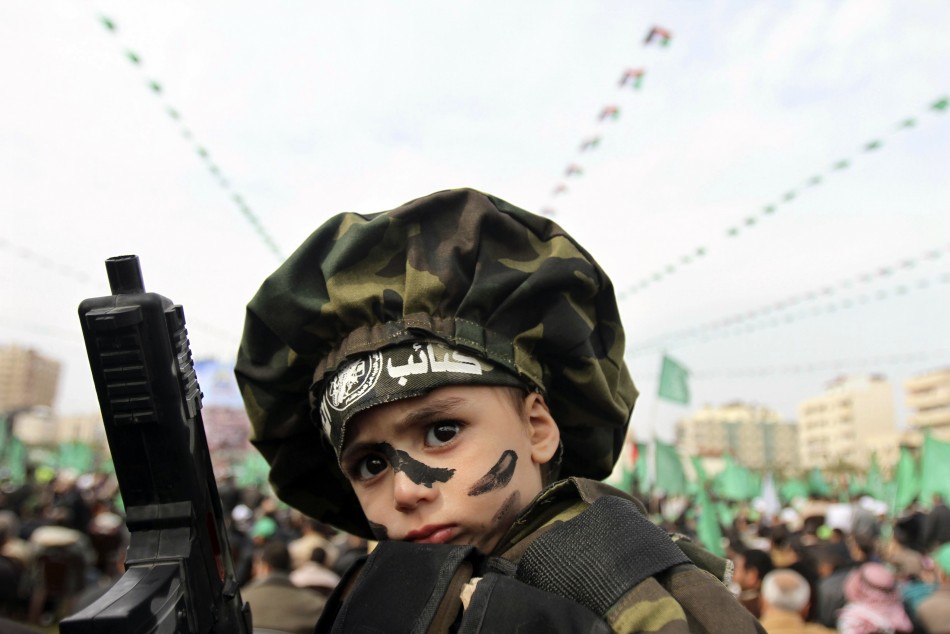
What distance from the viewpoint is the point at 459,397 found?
1406 mm

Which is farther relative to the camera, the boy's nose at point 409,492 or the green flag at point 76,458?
the green flag at point 76,458

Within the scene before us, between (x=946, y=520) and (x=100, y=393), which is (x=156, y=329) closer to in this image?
(x=100, y=393)

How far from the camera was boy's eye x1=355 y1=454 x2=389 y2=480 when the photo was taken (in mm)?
1472

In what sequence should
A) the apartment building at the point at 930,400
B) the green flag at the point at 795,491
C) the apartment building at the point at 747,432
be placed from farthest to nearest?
the apartment building at the point at 747,432 → the apartment building at the point at 930,400 → the green flag at the point at 795,491

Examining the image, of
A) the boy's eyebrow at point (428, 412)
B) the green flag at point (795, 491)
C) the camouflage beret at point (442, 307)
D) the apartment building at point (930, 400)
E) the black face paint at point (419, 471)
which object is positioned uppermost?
the camouflage beret at point (442, 307)

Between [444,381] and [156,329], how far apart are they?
485 mm

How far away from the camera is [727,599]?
3.87ft

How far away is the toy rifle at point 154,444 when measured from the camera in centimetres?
118

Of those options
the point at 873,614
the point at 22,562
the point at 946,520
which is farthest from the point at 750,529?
the point at 22,562

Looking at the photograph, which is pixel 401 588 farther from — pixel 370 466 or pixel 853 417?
pixel 853 417

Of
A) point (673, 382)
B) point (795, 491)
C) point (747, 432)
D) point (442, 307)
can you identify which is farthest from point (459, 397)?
point (747, 432)

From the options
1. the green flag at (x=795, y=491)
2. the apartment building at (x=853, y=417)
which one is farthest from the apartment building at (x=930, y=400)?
the green flag at (x=795, y=491)

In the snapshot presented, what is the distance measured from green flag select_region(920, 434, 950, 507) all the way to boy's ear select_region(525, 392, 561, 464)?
11.9 m

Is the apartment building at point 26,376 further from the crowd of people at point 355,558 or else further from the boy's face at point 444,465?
the boy's face at point 444,465
